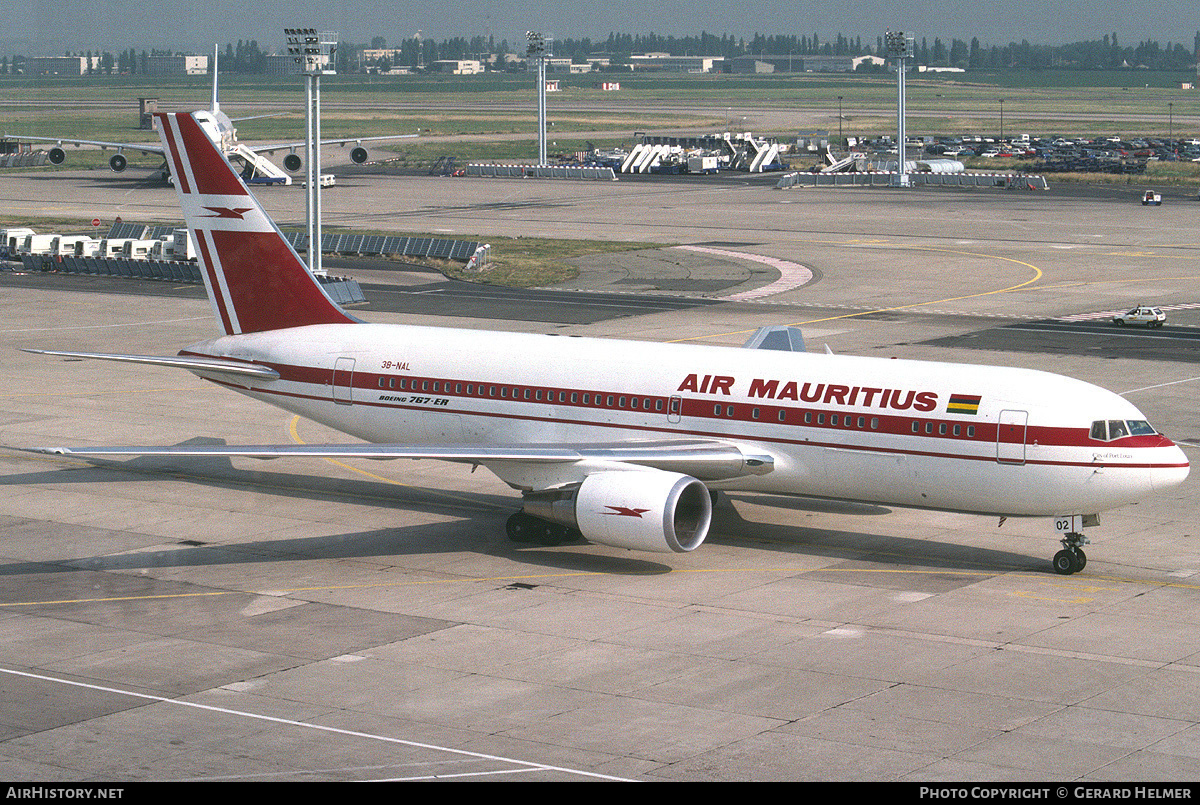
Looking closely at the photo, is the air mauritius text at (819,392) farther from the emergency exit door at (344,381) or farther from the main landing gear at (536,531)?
the emergency exit door at (344,381)

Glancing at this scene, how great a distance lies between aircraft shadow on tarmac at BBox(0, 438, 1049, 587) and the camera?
33312 millimetres

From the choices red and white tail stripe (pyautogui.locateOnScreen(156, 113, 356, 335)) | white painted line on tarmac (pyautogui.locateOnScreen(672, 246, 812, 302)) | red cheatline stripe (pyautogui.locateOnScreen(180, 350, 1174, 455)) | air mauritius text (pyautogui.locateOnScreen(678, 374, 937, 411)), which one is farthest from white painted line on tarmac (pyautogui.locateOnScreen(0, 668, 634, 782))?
white painted line on tarmac (pyautogui.locateOnScreen(672, 246, 812, 302))

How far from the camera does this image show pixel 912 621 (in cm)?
2880

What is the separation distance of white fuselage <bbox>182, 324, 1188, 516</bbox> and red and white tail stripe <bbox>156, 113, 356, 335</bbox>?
757 mm

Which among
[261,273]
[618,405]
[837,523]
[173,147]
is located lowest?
[837,523]

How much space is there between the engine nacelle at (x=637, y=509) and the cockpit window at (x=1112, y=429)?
8.30m

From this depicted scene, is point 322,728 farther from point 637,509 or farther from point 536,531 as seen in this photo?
point 536,531

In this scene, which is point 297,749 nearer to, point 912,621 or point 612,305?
point 912,621

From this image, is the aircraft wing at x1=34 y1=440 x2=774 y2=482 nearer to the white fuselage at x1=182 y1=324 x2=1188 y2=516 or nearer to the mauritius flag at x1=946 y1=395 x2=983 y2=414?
the white fuselage at x1=182 y1=324 x2=1188 y2=516

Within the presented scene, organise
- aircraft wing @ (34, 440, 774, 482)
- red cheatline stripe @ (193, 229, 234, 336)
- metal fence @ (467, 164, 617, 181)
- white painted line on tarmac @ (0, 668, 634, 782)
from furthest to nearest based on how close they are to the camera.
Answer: metal fence @ (467, 164, 617, 181) < red cheatline stripe @ (193, 229, 234, 336) < aircraft wing @ (34, 440, 774, 482) < white painted line on tarmac @ (0, 668, 634, 782)

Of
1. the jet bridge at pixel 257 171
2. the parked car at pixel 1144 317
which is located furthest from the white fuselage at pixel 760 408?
the jet bridge at pixel 257 171

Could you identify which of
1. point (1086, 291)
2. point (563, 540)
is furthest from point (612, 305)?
point (563, 540)

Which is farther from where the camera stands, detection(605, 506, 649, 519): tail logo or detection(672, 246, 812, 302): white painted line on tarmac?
detection(672, 246, 812, 302): white painted line on tarmac

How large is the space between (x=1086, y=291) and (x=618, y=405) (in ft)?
168
